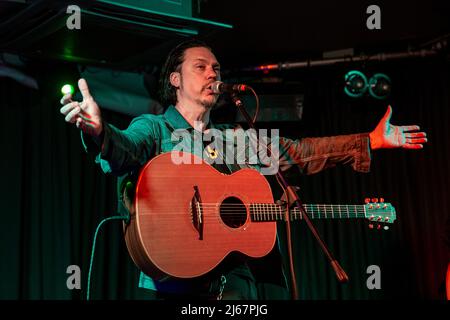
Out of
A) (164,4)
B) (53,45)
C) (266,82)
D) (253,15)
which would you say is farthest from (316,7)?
(53,45)

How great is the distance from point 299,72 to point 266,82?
0.59 meters

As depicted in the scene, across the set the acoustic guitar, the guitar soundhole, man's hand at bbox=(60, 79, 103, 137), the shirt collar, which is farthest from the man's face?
man's hand at bbox=(60, 79, 103, 137)

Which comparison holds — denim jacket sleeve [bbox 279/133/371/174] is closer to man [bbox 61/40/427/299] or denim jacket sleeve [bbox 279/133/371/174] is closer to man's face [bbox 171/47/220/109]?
man [bbox 61/40/427/299]

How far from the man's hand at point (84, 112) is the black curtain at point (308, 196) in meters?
2.58

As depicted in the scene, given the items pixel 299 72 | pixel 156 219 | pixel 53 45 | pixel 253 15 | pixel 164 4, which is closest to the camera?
pixel 156 219

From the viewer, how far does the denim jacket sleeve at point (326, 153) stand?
10.7 feet

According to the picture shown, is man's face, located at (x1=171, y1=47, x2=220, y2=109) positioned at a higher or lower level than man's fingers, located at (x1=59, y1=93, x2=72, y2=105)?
higher

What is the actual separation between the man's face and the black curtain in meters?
1.86

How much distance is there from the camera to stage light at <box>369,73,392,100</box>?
5.31 m

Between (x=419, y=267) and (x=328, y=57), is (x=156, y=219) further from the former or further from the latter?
(x=419, y=267)

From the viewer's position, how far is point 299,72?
5.75 meters

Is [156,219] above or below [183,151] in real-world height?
below

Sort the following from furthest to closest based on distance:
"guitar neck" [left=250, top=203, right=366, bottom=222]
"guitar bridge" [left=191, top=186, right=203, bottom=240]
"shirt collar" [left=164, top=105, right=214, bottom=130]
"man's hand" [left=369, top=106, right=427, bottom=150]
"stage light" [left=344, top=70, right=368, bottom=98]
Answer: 1. "stage light" [left=344, top=70, right=368, bottom=98]
2. "man's hand" [left=369, top=106, right=427, bottom=150]
3. "shirt collar" [left=164, top=105, right=214, bottom=130]
4. "guitar neck" [left=250, top=203, right=366, bottom=222]
5. "guitar bridge" [left=191, top=186, right=203, bottom=240]

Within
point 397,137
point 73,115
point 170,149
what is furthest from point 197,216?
point 397,137
